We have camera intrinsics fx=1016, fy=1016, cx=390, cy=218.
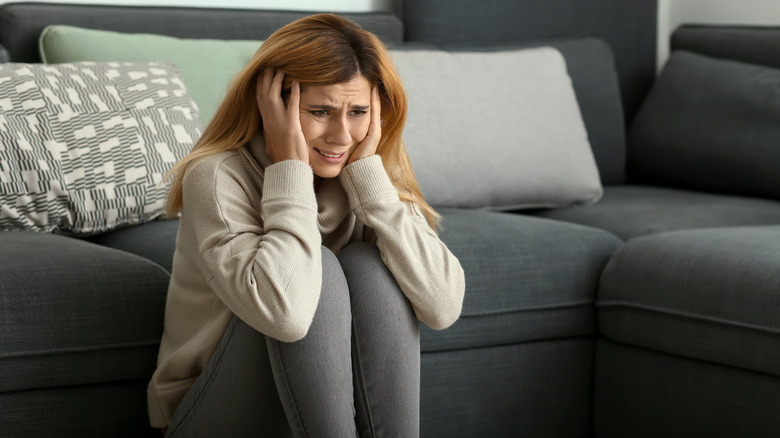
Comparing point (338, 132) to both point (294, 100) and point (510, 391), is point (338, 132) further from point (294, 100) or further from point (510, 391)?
point (510, 391)

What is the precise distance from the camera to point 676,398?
1.98 meters

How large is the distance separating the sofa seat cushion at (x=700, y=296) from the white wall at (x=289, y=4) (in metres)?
1.25

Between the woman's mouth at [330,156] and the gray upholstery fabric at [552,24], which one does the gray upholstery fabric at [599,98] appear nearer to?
the gray upholstery fabric at [552,24]

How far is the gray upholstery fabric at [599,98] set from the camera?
2.87 m

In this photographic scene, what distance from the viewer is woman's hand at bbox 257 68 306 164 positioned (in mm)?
1516

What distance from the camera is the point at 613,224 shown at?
236 cm

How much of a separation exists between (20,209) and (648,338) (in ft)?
4.08

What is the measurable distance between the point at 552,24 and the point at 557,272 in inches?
50.9

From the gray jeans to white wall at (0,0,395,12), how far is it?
1.46 metres

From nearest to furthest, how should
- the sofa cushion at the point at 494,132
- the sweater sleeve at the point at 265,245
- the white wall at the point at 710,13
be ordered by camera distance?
the sweater sleeve at the point at 265,245
the sofa cushion at the point at 494,132
the white wall at the point at 710,13

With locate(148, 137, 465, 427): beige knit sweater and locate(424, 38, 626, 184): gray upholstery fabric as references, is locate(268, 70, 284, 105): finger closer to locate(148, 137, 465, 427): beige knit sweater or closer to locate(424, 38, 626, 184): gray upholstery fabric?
locate(148, 137, 465, 427): beige knit sweater

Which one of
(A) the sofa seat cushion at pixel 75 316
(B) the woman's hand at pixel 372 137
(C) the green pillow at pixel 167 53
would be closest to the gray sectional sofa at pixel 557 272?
(A) the sofa seat cushion at pixel 75 316

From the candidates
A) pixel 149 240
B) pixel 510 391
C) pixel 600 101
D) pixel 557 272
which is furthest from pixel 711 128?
pixel 149 240

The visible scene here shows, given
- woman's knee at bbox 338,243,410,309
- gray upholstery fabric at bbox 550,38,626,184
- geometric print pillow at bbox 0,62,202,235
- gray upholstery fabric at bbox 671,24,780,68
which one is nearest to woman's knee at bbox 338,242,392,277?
woman's knee at bbox 338,243,410,309
